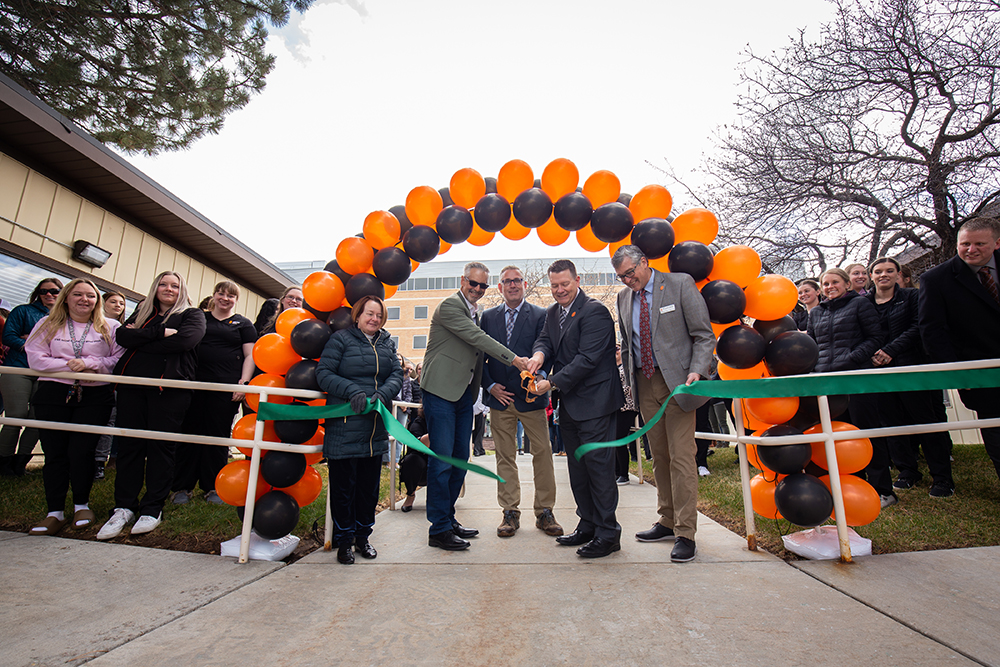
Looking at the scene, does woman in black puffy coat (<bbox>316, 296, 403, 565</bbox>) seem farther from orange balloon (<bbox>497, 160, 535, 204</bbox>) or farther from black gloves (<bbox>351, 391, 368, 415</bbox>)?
orange balloon (<bbox>497, 160, 535, 204</bbox>)

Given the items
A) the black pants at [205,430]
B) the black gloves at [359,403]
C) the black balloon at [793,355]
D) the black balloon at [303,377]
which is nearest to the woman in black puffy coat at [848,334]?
the black balloon at [793,355]

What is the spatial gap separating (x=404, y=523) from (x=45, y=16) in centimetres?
754

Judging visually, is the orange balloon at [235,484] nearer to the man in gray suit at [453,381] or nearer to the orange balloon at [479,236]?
the man in gray suit at [453,381]

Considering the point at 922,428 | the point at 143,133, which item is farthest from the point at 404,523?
the point at 143,133

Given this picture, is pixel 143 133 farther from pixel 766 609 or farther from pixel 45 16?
pixel 766 609

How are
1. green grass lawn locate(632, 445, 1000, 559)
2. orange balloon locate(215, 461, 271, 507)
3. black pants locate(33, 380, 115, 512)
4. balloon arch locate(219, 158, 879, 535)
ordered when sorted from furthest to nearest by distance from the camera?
black pants locate(33, 380, 115, 512), orange balloon locate(215, 461, 271, 507), balloon arch locate(219, 158, 879, 535), green grass lawn locate(632, 445, 1000, 559)

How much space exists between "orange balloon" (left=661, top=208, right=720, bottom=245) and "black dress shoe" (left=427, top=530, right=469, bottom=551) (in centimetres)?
282

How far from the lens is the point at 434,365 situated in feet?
12.4

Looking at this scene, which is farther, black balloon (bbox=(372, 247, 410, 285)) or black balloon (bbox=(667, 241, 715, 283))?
black balloon (bbox=(372, 247, 410, 285))

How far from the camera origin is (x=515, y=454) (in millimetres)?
4266

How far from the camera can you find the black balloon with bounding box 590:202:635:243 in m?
3.88

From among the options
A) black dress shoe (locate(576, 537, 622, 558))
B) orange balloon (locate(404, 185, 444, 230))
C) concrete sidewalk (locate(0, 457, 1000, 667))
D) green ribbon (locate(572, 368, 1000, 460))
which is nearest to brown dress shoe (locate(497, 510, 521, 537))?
concrete sidewalk (locate(0, 457, 1000, 667))

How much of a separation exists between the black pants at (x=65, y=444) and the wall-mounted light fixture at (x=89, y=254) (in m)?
3.59

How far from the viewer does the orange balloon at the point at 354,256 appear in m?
4.05
